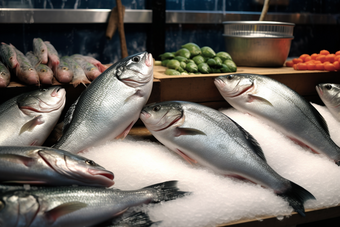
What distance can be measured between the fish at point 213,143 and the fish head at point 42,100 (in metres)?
0.41

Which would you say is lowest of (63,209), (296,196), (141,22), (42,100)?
(296,196)

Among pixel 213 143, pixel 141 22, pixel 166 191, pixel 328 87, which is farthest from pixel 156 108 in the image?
pixel 141 22

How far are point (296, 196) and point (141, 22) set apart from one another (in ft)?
10.5

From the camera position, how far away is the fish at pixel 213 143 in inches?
50.5

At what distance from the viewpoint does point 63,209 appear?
908 millimetres

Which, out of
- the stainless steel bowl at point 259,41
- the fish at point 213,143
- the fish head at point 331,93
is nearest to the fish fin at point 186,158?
the fish at point 213,143

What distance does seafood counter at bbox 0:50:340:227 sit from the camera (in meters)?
0.98

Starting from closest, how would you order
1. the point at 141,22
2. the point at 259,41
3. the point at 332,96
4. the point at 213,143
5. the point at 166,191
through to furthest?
1. the point at 166,191
2. the point at 213,143
3. the point at 332,96
4. the point at 259,41
5. the point at 141,22

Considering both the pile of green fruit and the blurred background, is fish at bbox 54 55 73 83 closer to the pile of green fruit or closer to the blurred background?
the pile of green fruit

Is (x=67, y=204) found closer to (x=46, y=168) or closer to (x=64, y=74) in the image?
(x=46, y=168)

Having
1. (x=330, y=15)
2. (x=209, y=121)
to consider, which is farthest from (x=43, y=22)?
(x=330, y=15)

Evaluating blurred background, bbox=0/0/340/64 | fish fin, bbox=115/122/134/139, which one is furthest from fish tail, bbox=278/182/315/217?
blurred background, bbox=0/0/340/64

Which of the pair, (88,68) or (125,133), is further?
(88,68)

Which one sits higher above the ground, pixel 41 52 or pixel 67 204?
pixel 41 52
